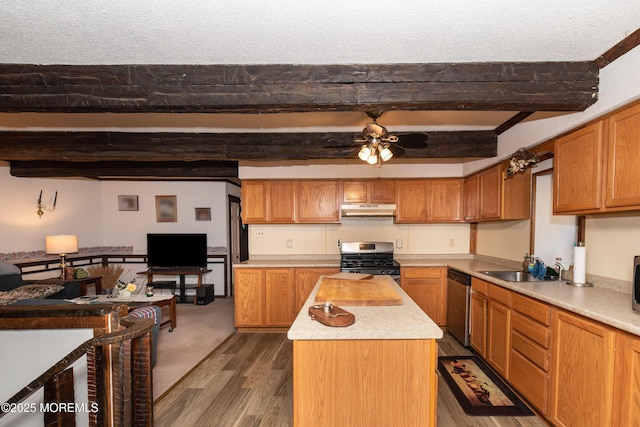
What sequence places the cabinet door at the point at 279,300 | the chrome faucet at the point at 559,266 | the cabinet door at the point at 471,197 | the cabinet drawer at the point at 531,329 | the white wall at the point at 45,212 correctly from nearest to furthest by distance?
the cabinet drawer at the point at 531,329 → the chrome faucet at the point at 559,266 → the cabinet door at the point at 471,197 → the cabinet door at the point at 279,300 → the white wall at the point at 45,212

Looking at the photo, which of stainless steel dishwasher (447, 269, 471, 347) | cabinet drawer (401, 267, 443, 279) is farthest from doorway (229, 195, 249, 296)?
stainless steel dishwasher (447, 269, 471, 347)

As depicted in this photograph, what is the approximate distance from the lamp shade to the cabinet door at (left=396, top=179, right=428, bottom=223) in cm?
548

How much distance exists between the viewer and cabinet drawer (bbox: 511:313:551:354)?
6.70 ft

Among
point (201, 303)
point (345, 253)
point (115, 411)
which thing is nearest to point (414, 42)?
point (115, 411)

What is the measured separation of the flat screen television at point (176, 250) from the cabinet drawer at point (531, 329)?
5.17m

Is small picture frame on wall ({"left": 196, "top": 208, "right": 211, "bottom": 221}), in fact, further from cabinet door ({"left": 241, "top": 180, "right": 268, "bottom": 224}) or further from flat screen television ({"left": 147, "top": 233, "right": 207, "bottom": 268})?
cabinet door ({"left": 241, "top": 180, "right": 268, "bottom": 224})

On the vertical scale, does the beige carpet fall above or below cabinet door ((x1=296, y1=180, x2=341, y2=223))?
below

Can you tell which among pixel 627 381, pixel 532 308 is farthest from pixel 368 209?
pixel 627 381

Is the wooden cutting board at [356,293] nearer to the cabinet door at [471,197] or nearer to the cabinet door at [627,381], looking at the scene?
the cabinet door at [627,381]

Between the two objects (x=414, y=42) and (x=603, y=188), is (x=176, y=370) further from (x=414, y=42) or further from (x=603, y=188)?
(x=603, y=188)

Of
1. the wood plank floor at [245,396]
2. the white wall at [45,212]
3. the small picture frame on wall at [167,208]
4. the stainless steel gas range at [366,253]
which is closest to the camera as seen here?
the wood plank floor at [245,396]

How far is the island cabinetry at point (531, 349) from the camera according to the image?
2051mm

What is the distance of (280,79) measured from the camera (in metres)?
1.95

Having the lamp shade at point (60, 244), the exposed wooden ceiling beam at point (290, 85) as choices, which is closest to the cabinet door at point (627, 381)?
the exposed wooden ceiling beam at point (290, 85)
